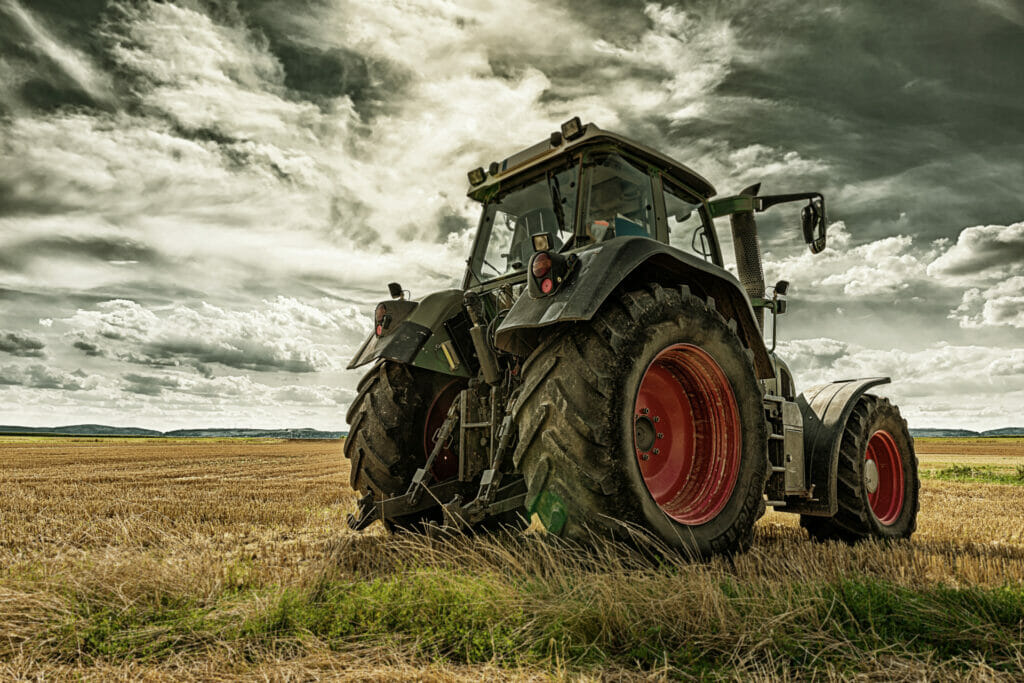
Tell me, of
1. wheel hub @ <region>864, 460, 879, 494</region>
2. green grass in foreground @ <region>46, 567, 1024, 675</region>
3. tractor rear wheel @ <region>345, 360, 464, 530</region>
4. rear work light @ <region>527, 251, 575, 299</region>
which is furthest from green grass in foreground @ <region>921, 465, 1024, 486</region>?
rear work light @ <region>527, 251, 575, 299</region>

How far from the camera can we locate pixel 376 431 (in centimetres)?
438

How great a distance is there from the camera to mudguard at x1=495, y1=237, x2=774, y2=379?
2.93m

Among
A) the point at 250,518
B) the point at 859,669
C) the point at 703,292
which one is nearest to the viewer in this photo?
the point at 859,669

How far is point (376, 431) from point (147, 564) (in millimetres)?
1765

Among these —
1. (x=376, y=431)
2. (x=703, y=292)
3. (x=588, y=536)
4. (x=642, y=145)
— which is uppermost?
(x=642, y=145)

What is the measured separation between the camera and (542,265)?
3.13 meters

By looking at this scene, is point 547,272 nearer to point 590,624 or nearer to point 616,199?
point 616,199

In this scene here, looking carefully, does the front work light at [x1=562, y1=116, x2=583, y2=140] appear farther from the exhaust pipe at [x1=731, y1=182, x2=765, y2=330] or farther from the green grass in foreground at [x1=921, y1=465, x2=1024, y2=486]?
the green grass in foreground at [x1=921, y1=465, x2=1024, y2=486]

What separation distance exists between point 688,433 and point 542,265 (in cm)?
136

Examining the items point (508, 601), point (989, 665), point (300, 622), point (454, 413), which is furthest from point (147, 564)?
point (989, 665)

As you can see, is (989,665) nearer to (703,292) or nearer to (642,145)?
(703,292)

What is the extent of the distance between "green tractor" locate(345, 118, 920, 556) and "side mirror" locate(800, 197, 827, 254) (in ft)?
0.04

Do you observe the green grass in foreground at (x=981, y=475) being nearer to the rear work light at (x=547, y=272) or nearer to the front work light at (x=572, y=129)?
the front work light at (x=572, y=129)

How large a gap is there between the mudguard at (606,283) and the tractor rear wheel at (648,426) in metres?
0.15
